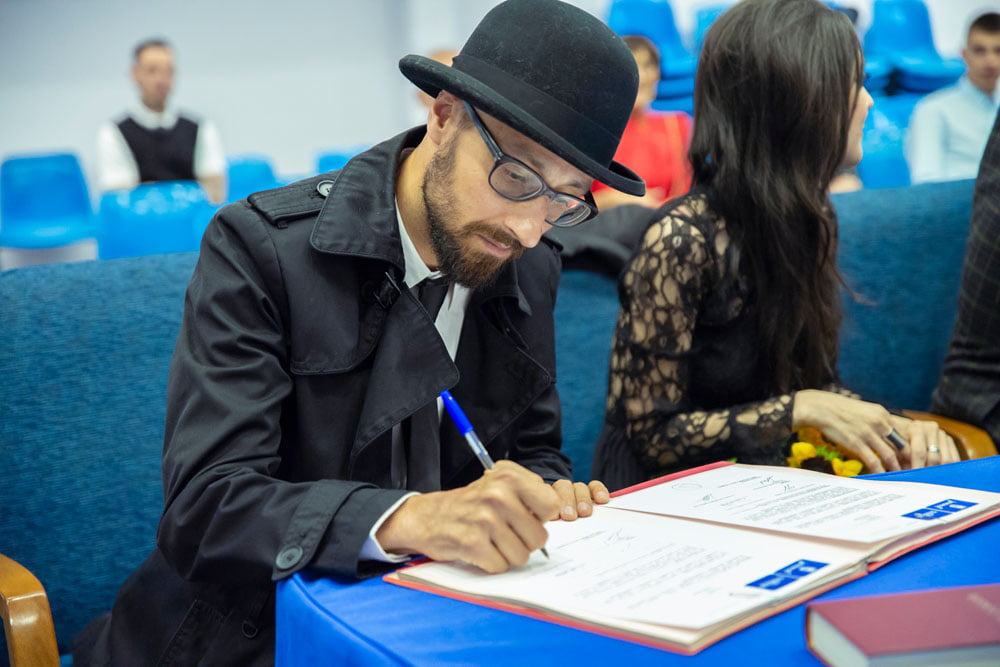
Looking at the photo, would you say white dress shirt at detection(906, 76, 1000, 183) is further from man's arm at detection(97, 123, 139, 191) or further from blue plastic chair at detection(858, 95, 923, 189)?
man's arm at detection(97, 123, 139, 191)

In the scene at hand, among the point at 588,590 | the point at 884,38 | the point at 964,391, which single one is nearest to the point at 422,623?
the point at 588,590

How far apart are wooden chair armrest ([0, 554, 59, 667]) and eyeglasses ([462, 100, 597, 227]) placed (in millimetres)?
829

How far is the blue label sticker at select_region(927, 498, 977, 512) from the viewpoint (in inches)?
42.4

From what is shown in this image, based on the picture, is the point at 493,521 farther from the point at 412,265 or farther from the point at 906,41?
the point at 906,41

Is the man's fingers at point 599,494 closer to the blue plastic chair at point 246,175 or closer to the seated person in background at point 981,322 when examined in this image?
the seated person in background at point 981,322

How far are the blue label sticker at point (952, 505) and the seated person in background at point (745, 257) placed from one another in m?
0.61

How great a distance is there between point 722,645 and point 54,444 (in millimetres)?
1351

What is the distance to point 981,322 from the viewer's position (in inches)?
82.1

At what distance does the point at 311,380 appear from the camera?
52.2 inches

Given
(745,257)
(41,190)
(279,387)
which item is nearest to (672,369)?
(745,257)

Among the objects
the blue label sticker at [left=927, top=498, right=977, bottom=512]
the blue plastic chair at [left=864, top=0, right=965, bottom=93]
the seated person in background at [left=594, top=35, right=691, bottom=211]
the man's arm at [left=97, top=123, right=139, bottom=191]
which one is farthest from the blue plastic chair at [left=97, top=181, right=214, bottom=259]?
the blue plastic chair at [left=864, top=0, right=965, bottom=93]

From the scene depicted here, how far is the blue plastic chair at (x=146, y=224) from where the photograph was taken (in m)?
4.53

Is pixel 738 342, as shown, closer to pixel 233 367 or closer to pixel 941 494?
pixel 941 494

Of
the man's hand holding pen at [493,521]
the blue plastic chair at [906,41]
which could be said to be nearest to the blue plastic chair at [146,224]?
the man's hand holding pen at [493,521]
